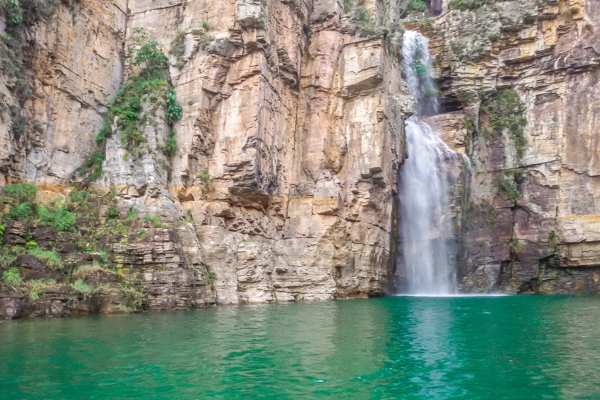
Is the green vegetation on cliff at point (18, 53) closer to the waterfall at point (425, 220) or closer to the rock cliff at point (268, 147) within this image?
the rock cliff at point (268, 147)

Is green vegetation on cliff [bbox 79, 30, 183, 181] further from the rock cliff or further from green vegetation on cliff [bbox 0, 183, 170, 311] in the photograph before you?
green vegetation on cliff [bbox 0, 183, 170, 311]

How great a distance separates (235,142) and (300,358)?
17613mm

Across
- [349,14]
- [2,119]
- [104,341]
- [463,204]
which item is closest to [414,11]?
[349,14]

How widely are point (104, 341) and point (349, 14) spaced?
26.2 m

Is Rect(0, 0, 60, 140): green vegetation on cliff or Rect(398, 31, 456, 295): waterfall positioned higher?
Rect(0, 0, 60, 140): green vegetation on cliff

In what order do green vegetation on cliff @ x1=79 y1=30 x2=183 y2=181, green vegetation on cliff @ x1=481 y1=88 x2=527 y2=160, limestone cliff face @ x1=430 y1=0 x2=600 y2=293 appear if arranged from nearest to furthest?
green vegetation on cliff @ x1=79 y1=30 x2=183 y2=181 → limestone cliff face @ x1=430 y1=0 x2=600 y2=293 → green vegetation on cliff @ x1=481 y1=88 x2=527 y2=160

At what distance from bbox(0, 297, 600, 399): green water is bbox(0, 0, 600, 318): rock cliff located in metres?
5.10

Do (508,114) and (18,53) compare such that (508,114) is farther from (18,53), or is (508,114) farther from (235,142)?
(18,53)

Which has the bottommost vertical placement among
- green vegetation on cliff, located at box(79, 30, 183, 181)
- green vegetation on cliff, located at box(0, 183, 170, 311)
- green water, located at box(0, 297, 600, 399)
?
green water, located at box(0, 297, 600, 399)

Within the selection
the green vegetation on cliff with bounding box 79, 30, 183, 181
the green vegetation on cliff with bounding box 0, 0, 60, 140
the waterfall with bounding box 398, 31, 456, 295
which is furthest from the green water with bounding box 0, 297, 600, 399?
the waterfall with bounding box 398, 31, 456, 295

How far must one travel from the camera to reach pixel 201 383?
30.4ft

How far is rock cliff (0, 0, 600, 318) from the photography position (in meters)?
21.4

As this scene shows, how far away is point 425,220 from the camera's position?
34.6 meters

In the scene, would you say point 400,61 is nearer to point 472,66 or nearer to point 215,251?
point 472,66
